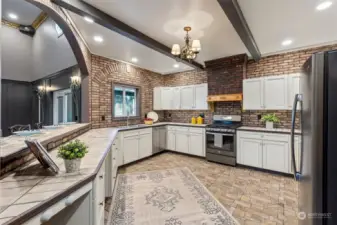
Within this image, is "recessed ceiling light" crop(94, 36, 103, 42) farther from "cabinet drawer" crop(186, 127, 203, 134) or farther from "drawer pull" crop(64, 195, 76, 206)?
"cabinet drawer" crop(186, 127, 203, 134)

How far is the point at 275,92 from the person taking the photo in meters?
3.80

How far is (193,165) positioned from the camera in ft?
14.0

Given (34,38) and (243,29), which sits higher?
(34,38)

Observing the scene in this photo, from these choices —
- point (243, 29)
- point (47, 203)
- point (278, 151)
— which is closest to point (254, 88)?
point (278, 151)

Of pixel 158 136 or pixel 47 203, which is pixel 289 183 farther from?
pixel 47 203

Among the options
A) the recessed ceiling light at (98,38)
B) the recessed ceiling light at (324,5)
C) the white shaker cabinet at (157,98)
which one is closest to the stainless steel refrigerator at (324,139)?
the recessed ceiling light at (324,5)

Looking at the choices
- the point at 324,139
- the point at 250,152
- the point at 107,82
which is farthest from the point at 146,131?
the point at 324,139

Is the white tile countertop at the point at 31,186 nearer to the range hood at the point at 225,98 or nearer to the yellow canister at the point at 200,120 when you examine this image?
the range hood at the point at 225,98

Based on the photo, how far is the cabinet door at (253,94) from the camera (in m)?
4.00

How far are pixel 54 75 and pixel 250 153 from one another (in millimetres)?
5826

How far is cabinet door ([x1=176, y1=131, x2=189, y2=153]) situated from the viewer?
16.7 ft

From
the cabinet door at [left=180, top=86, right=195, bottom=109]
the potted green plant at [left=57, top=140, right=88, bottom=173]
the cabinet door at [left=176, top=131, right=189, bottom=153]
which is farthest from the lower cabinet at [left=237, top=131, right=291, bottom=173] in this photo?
the potted green plant at [left=57, top=140, right=88, bottom=173]

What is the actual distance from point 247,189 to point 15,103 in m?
7.77

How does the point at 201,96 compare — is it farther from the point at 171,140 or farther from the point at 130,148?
the point at 130,148
